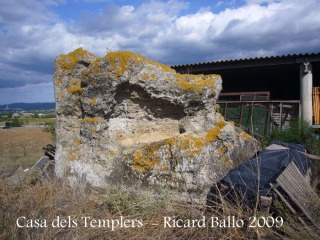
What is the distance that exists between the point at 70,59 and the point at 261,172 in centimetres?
424

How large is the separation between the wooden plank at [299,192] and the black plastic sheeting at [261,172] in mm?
188

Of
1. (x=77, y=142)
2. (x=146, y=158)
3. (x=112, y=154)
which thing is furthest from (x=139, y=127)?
(x=77, y=142)

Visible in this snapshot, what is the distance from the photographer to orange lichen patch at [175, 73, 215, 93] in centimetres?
559

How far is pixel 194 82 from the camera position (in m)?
5.69

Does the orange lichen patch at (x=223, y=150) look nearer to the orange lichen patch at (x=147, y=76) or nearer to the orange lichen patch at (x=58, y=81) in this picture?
the orange lichen patch at (x=147, y=76)

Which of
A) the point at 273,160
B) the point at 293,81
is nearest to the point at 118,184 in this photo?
the point at 273,160

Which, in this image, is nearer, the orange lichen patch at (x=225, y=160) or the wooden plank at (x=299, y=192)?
the wooden plank at (x=299, y=192)

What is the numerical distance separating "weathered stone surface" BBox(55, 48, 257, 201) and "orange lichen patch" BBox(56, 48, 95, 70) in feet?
0.06

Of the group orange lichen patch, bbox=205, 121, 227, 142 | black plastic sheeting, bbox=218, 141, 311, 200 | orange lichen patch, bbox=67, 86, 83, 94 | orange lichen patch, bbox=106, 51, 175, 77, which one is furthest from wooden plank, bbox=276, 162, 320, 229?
orange lichen patch, bbox=67, 86, 83, 94

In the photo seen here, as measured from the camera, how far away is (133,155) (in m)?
5.15

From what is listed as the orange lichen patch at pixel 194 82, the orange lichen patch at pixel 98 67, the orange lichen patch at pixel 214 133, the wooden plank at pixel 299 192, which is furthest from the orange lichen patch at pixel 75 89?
the wooden plank at pixel 299 192

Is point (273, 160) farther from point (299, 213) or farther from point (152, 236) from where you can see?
point (152, 236)

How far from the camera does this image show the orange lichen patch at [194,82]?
5590 millimetres

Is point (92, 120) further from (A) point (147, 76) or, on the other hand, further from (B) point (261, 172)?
(B) point (261, 172)
